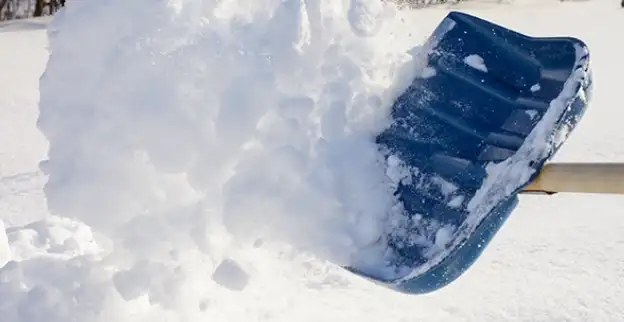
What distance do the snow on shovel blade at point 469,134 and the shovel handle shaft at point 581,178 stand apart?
0.09 ft

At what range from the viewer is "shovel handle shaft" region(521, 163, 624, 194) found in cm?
125

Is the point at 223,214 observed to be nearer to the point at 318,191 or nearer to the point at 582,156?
the point at 318,191

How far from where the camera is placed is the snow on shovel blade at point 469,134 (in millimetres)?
1303

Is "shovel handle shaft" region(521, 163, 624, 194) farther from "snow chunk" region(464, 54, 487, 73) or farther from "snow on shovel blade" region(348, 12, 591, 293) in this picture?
"snow chunk" region(464, 54, 487, 73)

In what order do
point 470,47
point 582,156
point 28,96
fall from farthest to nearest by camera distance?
point 28,96 → point 582,156 → point 470,47

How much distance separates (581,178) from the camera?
127 cm

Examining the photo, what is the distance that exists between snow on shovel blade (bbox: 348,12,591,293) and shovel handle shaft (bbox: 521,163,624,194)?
27 millimetres

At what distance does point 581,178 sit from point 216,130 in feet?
1.99

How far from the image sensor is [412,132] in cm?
143

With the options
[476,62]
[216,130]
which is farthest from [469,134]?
[216,130]

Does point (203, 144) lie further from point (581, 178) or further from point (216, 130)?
point (581, 178)

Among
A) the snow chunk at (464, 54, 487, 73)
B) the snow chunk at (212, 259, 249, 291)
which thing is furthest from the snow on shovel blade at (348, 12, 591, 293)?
the snow chunk at (212, 259, 249, 291)

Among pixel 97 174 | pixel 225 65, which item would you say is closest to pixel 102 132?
pixel 97 174

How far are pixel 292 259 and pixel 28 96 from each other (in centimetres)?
343
